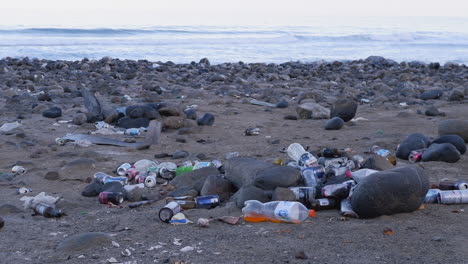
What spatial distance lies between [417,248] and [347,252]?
31 centimetres

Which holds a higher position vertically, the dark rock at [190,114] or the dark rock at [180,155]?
the dark rock at [190,114]

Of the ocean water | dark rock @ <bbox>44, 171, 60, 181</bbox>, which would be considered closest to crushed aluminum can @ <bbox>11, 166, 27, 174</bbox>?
dark rock @ <bbox>44, 171, 60, 181</bbox>

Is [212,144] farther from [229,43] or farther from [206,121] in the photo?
[229,43]

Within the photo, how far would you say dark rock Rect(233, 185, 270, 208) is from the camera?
319cm

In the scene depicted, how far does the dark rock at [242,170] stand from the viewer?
140 inches

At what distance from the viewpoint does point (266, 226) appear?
9.59 feet

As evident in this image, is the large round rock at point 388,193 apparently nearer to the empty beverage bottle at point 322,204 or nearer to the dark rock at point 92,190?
the empty beverage bottle at point 322,204

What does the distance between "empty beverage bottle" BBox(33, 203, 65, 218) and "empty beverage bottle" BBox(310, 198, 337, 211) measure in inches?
55.3

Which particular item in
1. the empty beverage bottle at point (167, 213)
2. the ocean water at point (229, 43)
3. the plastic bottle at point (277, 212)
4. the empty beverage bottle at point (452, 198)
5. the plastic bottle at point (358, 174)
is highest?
the plastic bottle at point (358, 174)

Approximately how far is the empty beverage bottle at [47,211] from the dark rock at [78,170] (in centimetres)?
81

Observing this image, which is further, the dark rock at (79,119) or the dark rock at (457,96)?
the dark rock at (457,96)

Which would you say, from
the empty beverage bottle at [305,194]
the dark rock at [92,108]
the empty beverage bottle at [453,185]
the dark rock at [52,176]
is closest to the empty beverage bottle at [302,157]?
the empty beverage bottle at [305,194]

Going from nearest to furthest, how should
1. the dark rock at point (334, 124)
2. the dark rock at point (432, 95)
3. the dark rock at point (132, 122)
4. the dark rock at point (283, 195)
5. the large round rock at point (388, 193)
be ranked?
the large round rock at point (388, 193), the dark rock at point (283, 195), the dark rock at point (334, 124), the dark rock at point (132, 122), the dark rock at point (432, 95)

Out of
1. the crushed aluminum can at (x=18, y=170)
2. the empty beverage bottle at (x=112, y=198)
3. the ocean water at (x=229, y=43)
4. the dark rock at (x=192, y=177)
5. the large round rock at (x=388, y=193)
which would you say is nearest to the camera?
the large round rock at (x=388, y=193)
